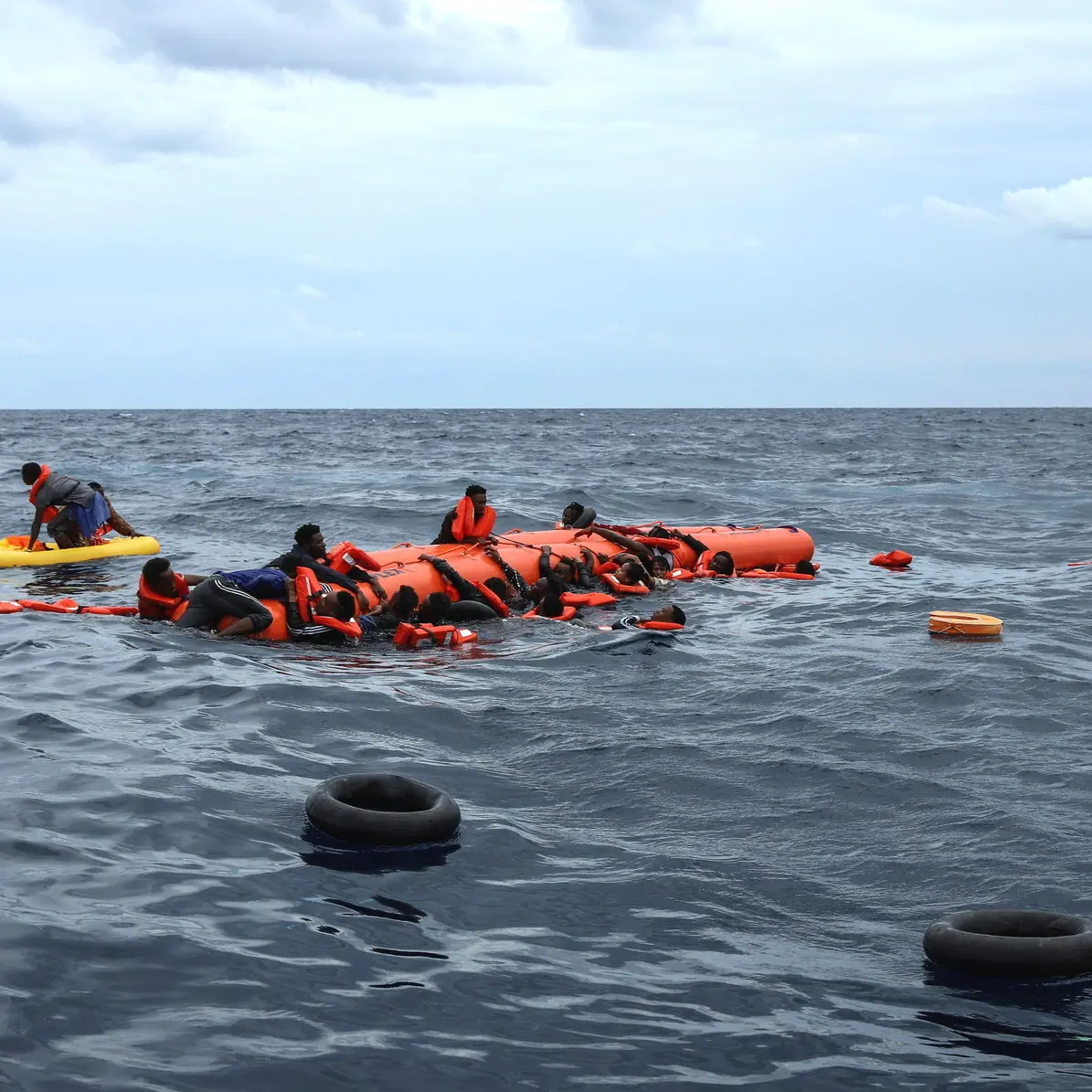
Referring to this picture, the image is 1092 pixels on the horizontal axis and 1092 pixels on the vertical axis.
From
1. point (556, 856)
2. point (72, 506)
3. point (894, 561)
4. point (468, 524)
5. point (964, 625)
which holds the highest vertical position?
point (468, 524)

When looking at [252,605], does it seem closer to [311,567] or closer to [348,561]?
[311,567]

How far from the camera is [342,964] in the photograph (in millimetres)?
5547

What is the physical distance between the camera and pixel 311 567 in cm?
1301

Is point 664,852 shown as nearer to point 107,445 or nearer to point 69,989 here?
point 69,989

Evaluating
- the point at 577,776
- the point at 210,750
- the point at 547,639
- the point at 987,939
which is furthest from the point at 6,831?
the point at 547,639

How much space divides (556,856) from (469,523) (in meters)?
8.56

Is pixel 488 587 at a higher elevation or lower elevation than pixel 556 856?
higher

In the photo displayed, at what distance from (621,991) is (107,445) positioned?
51687 millimetres

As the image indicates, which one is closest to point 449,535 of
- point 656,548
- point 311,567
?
point 311,567

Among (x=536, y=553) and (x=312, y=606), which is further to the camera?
(x=536, y=553)

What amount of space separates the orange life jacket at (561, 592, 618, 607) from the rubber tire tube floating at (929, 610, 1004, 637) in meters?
3.92

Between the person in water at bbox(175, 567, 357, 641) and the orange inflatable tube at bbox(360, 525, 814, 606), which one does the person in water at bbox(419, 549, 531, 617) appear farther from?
the person in water at bbox(175, 567, 357, 641)

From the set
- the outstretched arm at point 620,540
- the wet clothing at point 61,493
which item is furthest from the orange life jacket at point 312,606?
the wet clothing at point 61,493

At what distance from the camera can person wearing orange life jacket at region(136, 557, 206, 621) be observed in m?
13.0
